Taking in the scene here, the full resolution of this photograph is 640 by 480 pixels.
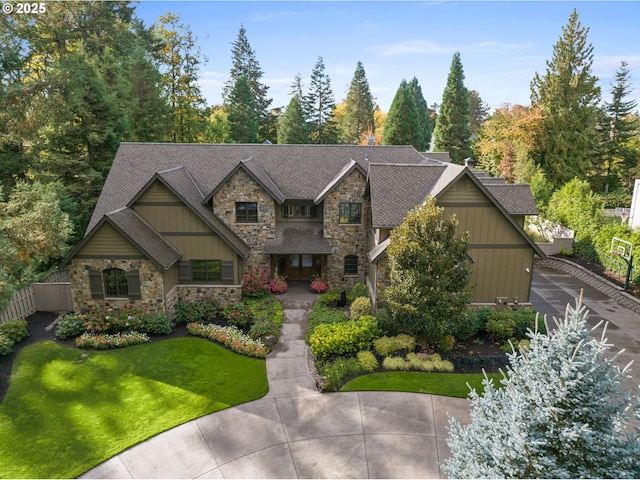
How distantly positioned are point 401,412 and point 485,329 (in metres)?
6.85

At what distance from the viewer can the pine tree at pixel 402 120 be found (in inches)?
2165

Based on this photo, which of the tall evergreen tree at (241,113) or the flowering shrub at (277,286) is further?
the tall evergreen tree at (241,113)

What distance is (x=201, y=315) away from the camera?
20.1 m

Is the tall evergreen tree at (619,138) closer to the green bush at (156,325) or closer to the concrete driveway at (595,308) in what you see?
the concrete driveway at (595,308)

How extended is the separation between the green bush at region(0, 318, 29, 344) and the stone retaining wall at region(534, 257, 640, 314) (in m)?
29.1

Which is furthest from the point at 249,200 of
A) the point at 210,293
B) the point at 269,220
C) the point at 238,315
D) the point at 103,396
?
the point at 103,396

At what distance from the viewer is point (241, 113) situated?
55.8 metres

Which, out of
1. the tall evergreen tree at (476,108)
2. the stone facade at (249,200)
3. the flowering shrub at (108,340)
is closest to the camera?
the flowering shrub at (108,340)

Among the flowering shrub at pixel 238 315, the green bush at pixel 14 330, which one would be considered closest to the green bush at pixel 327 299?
the flowering shrub at pixel 238 315

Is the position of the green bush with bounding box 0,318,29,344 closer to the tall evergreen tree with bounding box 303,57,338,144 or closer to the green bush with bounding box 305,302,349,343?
the green bush with bounding box 305,302,349,343

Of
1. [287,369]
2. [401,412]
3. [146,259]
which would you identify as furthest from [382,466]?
[146,259]

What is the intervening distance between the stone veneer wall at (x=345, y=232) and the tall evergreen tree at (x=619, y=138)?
44858 mm

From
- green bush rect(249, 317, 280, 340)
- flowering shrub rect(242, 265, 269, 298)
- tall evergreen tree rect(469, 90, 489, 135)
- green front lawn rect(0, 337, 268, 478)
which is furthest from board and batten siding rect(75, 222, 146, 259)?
tall evergreen tree rect(469, 90, 489, 135)

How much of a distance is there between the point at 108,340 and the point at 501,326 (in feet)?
55.7
